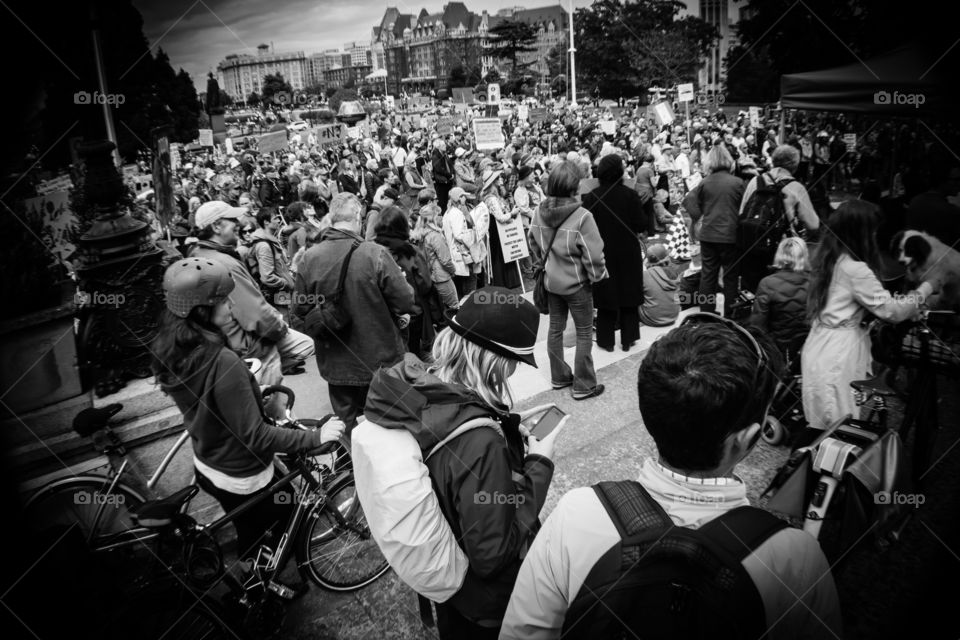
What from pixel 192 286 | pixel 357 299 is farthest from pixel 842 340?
pixel 192 286

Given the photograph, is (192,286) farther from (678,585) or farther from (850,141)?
(850,141)

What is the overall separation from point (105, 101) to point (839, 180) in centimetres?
1813

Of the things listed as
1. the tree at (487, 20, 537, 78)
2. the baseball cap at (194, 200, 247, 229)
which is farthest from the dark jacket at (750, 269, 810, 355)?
the tree at (487, 20, 537, 78)

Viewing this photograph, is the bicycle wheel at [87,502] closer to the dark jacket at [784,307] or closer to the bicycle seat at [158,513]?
the bicycle seat at [158,513]

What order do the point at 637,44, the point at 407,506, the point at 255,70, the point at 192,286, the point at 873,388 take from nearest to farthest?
1. the point at 407,506
2. the point at 192,286
3. the point at 873,388
4. the point at 255,70
5. the point at 637,44

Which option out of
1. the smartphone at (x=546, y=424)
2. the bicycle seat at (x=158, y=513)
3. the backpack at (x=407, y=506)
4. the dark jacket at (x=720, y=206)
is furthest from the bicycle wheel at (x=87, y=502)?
the dark jacket at (x=720, y=206)

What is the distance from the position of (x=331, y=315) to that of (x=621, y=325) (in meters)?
3.38

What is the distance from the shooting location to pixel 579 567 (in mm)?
1319

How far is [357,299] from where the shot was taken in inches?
153

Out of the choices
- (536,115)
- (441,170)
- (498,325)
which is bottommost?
(498,325)

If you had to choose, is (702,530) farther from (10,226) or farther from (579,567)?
(10,226)

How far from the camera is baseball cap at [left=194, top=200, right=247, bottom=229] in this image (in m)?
4.17

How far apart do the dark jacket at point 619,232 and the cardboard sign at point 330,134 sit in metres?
17.4

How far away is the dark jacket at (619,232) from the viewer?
5.58m
